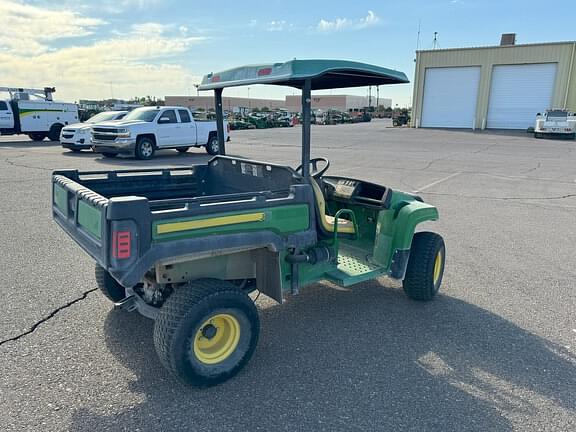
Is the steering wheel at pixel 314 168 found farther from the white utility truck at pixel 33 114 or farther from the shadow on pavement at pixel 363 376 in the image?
the white utility truck at pixel 33 114

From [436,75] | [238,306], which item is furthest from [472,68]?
[238,306]

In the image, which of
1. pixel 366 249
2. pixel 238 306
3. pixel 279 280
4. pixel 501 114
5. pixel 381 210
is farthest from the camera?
pixel 501 114

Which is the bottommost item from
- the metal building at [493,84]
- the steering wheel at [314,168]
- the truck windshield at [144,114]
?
the steering wheel at [314,168]

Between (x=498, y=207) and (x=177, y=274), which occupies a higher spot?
(x=177, y=274)

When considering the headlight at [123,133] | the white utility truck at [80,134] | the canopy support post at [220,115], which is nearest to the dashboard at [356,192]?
the canopy support post at [220,115]

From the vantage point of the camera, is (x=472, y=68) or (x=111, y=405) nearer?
(x=111, y=405)

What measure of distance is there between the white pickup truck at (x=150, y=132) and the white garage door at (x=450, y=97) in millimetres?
23998

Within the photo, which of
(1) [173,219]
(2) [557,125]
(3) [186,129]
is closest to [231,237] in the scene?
(1) [173,219]

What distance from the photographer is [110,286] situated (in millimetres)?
3885

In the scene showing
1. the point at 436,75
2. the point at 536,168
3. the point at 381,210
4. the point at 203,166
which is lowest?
the point at 536,168

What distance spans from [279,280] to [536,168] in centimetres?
1362

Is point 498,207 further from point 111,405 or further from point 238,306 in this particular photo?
point 111,405

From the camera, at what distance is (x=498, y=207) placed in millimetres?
8305

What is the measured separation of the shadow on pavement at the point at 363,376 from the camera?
263 centimetres
